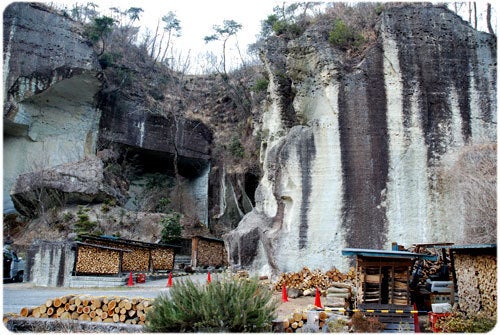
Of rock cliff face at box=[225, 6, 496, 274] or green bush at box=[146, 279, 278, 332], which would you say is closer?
green bush at box=[146, 279, 278, 332]

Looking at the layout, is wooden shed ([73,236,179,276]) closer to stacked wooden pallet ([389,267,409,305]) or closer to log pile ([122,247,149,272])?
log pile ([122,247,149,272])

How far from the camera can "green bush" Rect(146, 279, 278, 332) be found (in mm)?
6734

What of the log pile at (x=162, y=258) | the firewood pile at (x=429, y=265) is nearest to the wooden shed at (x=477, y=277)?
the firewood pile at (x=429, y=265)

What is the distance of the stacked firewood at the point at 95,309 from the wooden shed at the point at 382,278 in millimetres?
4211

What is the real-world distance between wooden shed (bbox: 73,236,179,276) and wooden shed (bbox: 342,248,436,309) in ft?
31.1

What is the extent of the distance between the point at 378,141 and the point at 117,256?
9543mm

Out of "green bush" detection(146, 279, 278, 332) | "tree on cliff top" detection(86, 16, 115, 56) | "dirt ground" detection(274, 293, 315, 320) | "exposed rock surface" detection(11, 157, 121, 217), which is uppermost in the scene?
"tree on cliff top" detection(86, 16, 115, 56)

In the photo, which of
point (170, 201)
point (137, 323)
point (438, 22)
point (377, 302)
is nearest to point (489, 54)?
point (438, 22)

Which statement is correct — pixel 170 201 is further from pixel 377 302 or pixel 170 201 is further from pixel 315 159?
pixel 377 302

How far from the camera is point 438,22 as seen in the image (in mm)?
15320

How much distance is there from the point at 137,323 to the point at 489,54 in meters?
13.0

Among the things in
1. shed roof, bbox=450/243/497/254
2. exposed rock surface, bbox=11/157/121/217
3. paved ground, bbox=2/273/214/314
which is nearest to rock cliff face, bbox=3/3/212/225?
exposed rock surface, bbox=11/157/121/217

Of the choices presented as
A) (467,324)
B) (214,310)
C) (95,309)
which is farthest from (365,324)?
(95,309)

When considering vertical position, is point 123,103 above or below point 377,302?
above
